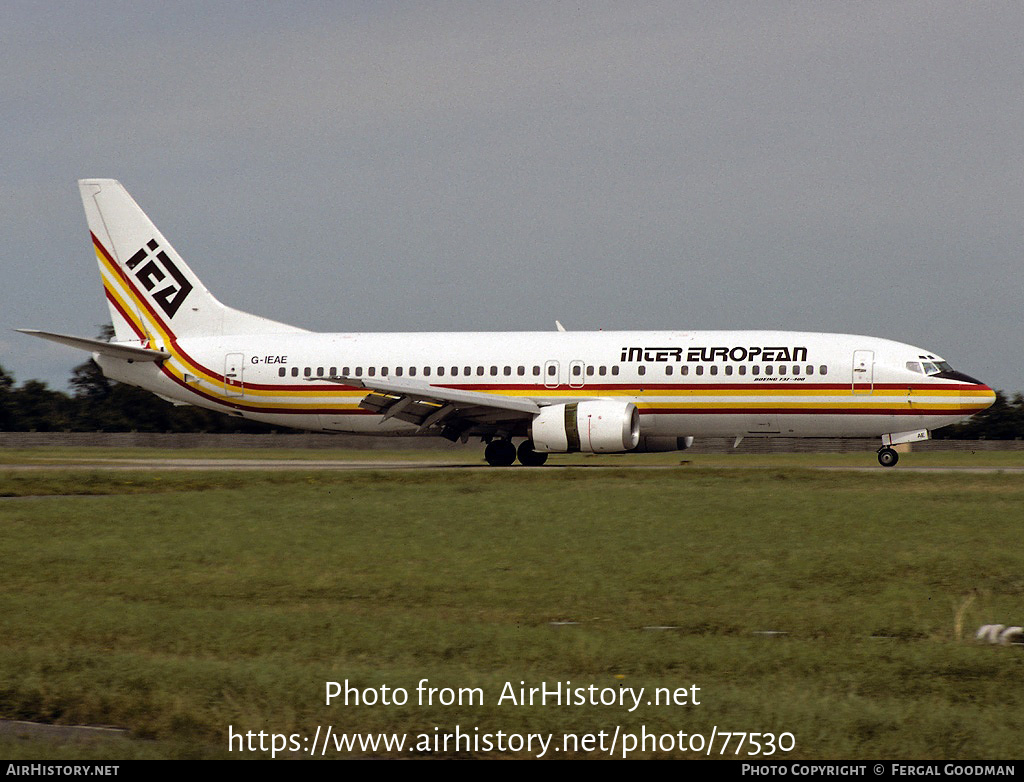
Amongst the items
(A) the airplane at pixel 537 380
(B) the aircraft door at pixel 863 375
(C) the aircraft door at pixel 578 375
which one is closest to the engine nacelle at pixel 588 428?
(A) the airplane at pixel 537 380

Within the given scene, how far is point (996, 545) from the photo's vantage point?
1736 centimetres

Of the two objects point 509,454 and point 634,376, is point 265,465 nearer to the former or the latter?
point 509,454

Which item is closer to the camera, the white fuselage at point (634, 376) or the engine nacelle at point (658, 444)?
the white fuselage at point (634, 376)

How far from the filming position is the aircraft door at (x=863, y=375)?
36.4m

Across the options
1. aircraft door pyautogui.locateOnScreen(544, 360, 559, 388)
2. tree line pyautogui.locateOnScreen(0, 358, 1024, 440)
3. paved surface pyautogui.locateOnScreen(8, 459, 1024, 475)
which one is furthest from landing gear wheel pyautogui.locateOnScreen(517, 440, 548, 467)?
tree line pyautogui.locateOnScreen(0, 358, 1024, 440)

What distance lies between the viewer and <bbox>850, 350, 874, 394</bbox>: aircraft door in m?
36.4

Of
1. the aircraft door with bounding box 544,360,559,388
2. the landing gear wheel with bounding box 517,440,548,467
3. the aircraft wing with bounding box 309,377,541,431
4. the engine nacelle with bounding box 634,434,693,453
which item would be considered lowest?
the landing gear wheel with bounding box 517,440,548,467

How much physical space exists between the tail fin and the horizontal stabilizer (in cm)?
86

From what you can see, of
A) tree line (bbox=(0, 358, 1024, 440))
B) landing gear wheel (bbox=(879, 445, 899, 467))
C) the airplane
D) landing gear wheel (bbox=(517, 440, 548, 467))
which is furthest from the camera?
tree line (bbox=(0, 358, 1024, 440))

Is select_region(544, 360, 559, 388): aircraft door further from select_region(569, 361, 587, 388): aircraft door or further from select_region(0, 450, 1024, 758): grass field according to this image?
select_region(0, 450, 1024, 758): grass field

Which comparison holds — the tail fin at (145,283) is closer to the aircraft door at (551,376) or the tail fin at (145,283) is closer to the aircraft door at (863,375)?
the aircraft door at (551,376)

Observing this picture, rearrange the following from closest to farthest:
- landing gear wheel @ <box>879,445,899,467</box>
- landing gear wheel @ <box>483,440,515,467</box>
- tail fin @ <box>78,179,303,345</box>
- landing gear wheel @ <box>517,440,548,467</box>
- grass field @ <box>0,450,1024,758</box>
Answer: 1. grass field @ <box>0,450,1024,758</box>
2. landing gear wheel @ <box>879,445,899,467</box>
3. landing gear wheel @ <box>483,440,515,467</box>
4. landing gear wheel @ <box>517,440,548,467</box>
5. tail fin @ <box>78,179,303,345</box>

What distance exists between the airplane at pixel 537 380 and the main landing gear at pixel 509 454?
0.05 m

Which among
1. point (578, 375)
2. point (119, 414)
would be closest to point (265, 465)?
point (578, 375)
